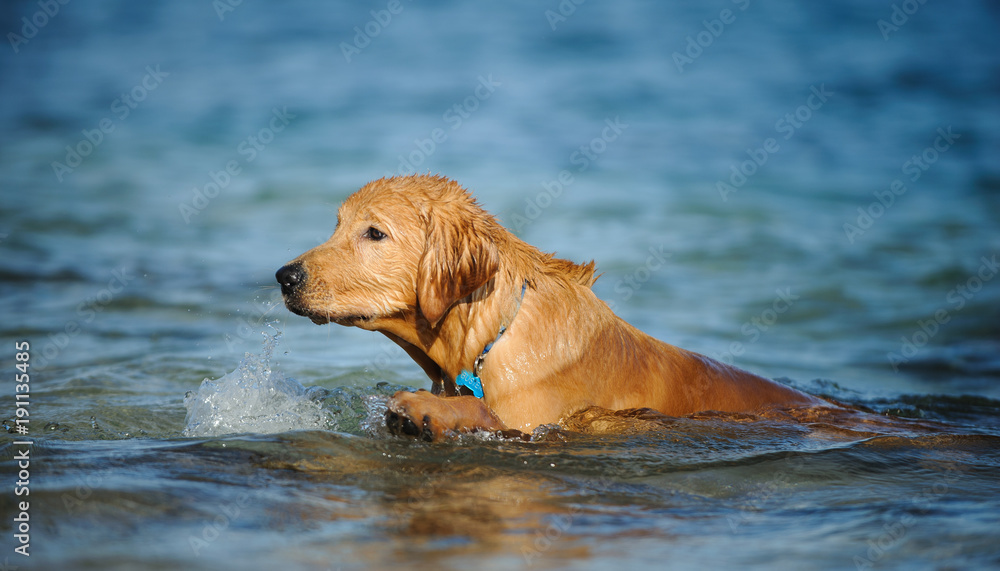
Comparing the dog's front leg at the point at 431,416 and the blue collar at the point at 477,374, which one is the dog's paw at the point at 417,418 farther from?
the blue collar at the point at 477,374

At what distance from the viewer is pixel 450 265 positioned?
17.9ft

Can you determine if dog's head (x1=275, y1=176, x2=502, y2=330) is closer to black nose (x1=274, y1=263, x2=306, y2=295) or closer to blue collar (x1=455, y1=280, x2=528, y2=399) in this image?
black nose (x1=274, y1=263, x2=306, y2=295)

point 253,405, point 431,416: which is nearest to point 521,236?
point 253,405

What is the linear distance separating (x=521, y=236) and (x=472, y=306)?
963cm

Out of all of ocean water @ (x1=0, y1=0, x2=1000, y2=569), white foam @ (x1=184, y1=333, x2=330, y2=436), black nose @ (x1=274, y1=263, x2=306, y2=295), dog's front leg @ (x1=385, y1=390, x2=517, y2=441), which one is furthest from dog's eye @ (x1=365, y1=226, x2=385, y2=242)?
white foam @ (x1=184, y1=333, x2=330, y2=436)

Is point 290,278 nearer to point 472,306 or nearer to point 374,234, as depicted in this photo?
point 374,234

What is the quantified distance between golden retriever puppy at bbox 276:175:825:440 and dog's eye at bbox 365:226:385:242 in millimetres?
10

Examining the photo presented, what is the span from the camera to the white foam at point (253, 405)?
5.98 meters

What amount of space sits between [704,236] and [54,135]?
15.8m

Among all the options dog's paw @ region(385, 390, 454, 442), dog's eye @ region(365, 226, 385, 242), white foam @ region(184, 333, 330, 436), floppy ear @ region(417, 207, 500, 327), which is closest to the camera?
dog's paw @ region(385, 390, 454, 442)

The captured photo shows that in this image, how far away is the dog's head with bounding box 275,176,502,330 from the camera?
18.0ft

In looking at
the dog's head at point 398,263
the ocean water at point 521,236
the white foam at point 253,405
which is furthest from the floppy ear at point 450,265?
the white foam at point 253,405

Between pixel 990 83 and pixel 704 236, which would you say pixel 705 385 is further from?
pixel 990 83

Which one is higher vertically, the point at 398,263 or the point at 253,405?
the point at 398,263
